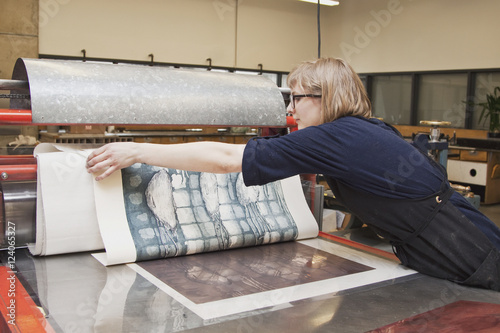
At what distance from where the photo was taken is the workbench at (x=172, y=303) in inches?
38.6

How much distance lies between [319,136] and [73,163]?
69 centimetres

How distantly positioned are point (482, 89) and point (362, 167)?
696cm

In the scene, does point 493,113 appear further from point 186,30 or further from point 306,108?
point 306,108

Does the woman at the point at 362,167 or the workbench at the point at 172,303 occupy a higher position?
the woman at the point at 362,167

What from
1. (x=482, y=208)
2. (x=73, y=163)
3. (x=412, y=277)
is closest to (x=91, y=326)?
(x=73, y=163)

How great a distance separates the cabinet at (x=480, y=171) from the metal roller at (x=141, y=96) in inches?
208

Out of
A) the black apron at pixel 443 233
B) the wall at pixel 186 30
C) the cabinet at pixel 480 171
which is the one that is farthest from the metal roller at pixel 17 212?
the wall at pixel 186 30

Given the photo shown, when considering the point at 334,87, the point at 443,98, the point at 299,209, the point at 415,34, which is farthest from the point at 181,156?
the point at 415,34

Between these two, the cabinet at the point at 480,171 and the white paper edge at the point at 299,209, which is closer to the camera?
the white paper edge at the point at 299,209

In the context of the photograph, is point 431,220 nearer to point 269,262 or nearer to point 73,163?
point 269,262

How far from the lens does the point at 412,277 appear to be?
4.36ft

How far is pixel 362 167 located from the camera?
4.07 feet

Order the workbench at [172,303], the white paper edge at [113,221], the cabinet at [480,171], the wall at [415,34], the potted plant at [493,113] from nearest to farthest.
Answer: the workbench at [172,303] → the white paper edge at [113,221] → the cabinet at [480,171] → the potted plant at [493,113] → the wall at [415,34]

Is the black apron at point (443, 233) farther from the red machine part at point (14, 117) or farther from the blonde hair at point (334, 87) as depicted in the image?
the red machine part at point (14, 117)
